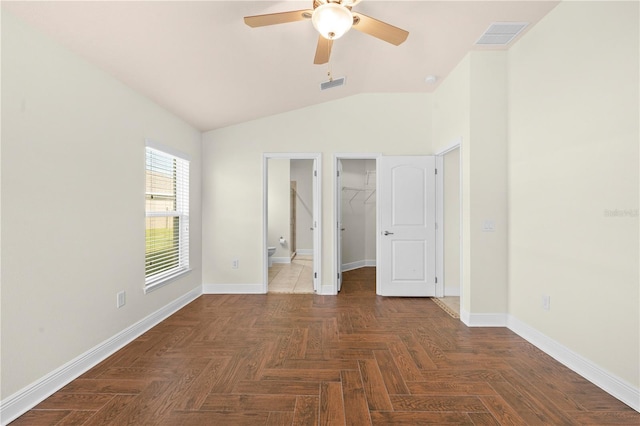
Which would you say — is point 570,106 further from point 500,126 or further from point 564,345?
point 564,345

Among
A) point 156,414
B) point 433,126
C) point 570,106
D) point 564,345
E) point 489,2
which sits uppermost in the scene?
point 489,2

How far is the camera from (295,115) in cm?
413

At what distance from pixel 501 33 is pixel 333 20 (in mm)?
2019

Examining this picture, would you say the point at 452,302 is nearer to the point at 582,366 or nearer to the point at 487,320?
the point at 487,320

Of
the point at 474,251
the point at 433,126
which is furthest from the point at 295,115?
the point at 474,251

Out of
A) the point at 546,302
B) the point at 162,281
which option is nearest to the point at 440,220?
the point at 546,302

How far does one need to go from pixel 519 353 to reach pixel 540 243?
98 centimetres

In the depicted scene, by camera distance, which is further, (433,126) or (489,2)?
(433,126)

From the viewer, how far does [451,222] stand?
4.00 metres

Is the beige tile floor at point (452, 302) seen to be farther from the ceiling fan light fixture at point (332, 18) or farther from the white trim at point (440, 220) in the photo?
the ceiling fan light fixture at point (332, 18)

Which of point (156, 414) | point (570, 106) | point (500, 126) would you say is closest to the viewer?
point (156, 414)

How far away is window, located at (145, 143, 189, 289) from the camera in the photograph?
10.0 feet

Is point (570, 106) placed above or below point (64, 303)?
above

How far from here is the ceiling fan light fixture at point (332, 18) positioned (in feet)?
5.13
